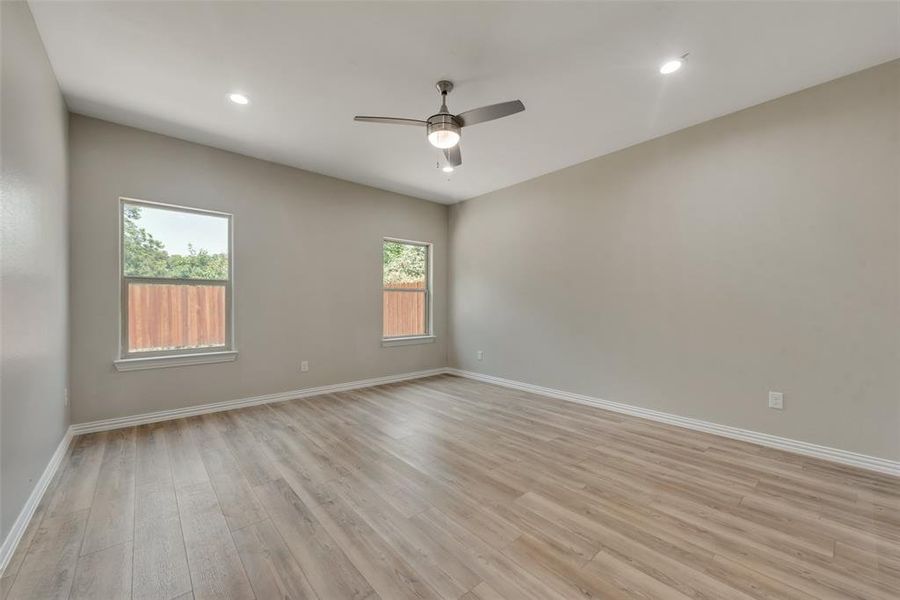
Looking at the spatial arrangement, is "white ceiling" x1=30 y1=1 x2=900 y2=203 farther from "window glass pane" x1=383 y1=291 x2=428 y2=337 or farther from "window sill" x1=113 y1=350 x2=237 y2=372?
"window glass pane" x1=383 y1=291 x2=428 y2=337

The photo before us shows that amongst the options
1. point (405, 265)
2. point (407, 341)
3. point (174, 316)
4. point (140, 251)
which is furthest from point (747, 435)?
point (140, 251)

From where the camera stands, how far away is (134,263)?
3424 mm

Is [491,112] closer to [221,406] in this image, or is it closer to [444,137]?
[444,137]

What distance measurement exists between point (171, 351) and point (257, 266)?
1189mm

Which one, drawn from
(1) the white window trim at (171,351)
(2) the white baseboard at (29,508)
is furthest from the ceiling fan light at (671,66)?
(2) the white baseboard at (29,508)

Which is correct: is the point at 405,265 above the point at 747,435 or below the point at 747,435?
above

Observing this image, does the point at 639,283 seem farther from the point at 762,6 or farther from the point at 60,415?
the point at 60,415

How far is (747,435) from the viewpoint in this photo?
3.02 metres

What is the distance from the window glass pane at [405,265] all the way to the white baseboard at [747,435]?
7.98 feet

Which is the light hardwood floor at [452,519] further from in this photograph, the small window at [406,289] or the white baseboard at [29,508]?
the small window at [406,289]

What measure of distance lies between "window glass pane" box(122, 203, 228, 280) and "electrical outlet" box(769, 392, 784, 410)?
5.31 m

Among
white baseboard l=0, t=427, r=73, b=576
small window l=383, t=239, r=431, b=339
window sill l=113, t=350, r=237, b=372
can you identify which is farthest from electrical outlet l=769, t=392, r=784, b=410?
window sill l=113, t=350, r=237, b=372

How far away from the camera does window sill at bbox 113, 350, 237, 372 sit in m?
3.32

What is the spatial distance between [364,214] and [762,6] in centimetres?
423
